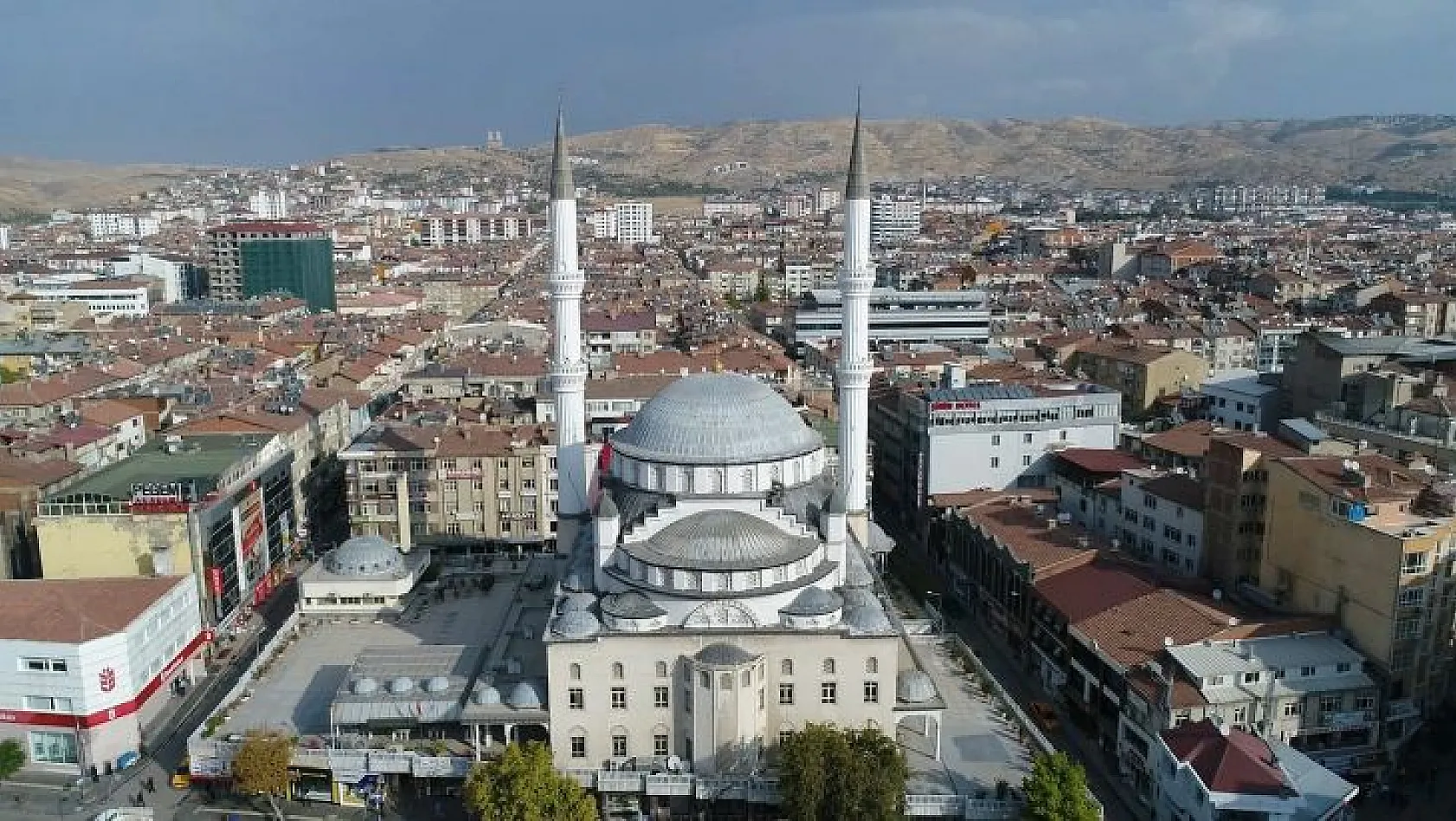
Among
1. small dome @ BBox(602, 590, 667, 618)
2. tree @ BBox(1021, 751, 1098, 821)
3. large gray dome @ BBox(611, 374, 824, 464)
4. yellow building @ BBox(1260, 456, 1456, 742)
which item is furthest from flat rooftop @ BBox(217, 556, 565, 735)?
yellow building @ BBox(1260, 456, 1456, 742)

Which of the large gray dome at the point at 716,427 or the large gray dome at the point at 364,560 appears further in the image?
the large gray dome at the point at 364,560

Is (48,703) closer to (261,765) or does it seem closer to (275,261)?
(261,765)

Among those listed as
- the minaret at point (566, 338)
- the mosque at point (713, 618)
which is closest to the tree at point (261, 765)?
the mosque at point (713, 618)

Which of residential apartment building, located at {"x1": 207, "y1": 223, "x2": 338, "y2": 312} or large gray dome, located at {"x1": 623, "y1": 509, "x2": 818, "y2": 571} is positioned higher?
residential apartment building, located at {"x1": 207, "y1": 223, "x2": 338, "y2": 312}

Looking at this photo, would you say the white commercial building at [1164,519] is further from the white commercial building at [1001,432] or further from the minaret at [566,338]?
the minaret at [566,338]

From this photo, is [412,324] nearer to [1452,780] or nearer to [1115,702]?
[1115,702]

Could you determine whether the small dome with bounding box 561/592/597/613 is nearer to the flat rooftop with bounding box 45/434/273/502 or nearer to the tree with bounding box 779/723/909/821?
the tree with bounding box 779/723/909/821

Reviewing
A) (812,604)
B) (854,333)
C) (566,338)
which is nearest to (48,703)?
(566,338)
